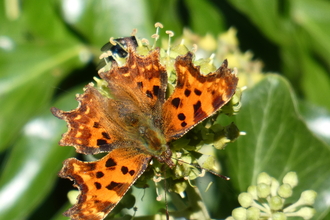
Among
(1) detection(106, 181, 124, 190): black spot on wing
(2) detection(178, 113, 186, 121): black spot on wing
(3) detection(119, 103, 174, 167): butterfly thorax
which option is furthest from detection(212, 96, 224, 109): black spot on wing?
(1) detection(106, 181, 124, 190): black spot on wing

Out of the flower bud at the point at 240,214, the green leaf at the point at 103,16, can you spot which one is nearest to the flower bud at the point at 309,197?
the flower bud at the point at 240,214

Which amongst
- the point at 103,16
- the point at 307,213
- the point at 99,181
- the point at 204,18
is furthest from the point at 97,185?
the point at 204,18

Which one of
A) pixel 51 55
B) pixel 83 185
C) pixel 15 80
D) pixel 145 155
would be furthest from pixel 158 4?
pixel 83 185

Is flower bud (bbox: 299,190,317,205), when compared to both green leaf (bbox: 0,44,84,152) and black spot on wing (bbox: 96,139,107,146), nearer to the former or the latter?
black spot on wing (bbox: 96,139,107,146)

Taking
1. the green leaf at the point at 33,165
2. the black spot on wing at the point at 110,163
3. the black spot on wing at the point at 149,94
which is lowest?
the black spot on wing at the point at 110,163

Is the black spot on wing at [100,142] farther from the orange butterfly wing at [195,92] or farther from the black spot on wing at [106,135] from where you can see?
the orange butterfly wing at [195,92]

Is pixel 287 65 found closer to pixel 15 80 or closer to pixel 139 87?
pixel 139 87
